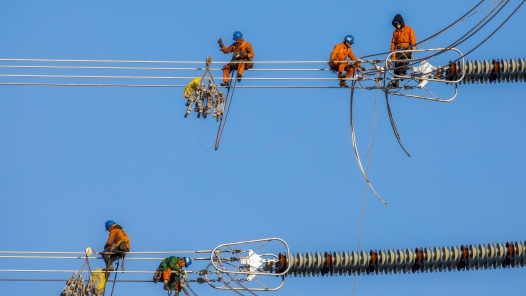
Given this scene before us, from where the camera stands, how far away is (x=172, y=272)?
1369 inches

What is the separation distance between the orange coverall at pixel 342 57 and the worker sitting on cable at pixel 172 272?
5.32 metres

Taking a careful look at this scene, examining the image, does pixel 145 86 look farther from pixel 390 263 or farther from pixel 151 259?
pixel 390 263

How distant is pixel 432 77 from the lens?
114 feet

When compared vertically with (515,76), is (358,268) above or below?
below

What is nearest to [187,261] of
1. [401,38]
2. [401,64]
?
[401,64]

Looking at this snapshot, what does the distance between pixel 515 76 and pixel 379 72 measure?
9.50ft

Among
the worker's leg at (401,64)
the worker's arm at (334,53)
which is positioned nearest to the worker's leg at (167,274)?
the worker's arm at (334,53)

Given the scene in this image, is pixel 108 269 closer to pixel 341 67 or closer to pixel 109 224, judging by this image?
pixel 109 224

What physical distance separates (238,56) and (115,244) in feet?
16.3

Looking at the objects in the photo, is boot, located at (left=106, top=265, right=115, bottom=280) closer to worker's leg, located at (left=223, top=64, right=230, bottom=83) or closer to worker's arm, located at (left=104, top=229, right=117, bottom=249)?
worker's arm, located at (left=104, top=229, right=117, bottom=249)

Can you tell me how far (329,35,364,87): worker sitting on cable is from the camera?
36.0 metres

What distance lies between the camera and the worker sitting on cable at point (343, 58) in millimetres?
36031

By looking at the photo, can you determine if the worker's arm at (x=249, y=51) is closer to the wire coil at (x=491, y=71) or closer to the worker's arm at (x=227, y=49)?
the worker's arm at (x=227, y=49)

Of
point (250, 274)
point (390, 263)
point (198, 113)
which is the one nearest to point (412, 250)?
point (390, 263)
